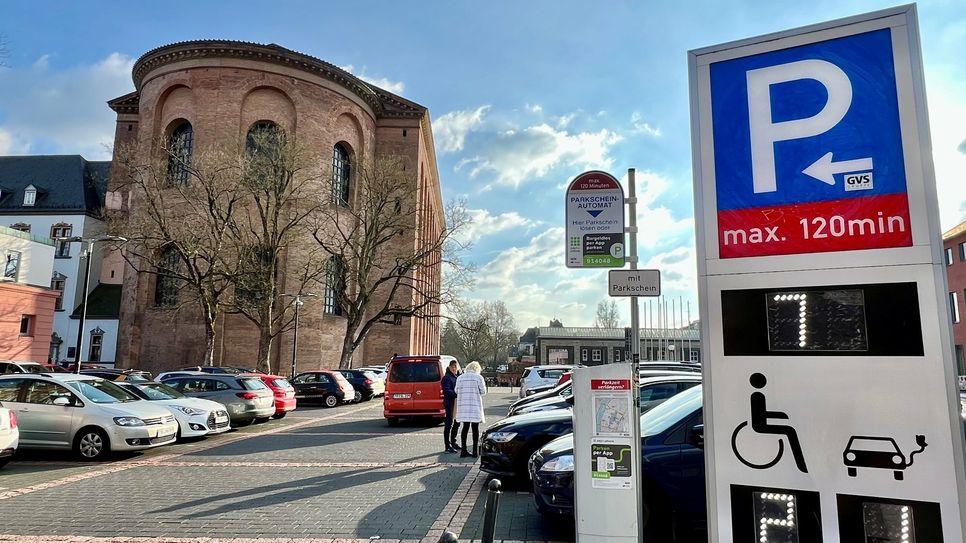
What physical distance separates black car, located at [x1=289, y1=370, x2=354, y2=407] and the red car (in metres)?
4.86

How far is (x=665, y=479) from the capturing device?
5.38 m

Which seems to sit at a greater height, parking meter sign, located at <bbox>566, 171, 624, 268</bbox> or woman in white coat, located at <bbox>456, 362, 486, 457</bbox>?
parking meter sign, located at <bbox>566, 171, 624, 268</bbox>

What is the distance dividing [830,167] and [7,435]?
38.2 feet

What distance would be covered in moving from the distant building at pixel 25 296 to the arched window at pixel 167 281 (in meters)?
5.86

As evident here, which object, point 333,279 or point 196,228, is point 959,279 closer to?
point 333,279

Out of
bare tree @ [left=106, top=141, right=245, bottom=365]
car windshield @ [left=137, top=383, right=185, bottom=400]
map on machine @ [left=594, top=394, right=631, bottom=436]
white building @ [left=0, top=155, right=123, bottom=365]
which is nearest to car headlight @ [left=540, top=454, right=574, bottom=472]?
map on machine @ [left=594, top=394, right=631, bottom=436]

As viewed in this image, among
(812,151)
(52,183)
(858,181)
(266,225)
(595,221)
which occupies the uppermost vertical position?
(52,183)

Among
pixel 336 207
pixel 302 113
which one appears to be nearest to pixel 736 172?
pixel 336 207

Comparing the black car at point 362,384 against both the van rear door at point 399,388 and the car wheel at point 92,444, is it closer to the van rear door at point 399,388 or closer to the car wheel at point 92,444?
the van rear door at point 399,388

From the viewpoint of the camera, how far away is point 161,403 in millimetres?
12781

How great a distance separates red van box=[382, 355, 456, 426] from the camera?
1628 centimetres

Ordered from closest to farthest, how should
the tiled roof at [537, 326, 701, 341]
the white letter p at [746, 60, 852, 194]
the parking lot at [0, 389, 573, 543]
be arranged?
the white letter p at [746, 60, 852, 194]
the parking lot at [0, 389, 573, 543]
the tiled roof at [537, 326, 701, 341]

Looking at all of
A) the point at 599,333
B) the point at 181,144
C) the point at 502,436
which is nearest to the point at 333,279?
the point at 181,144

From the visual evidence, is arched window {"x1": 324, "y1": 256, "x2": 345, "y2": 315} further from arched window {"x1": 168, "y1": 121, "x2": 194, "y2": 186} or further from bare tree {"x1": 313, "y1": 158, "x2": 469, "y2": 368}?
arched window {"x1": 168, "y1": 121, "x2": 194, "y2": 186}
